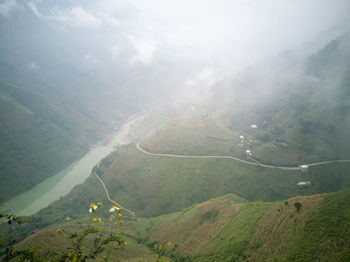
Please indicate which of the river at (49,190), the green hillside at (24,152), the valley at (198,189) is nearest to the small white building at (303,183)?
the valley at (198,189)

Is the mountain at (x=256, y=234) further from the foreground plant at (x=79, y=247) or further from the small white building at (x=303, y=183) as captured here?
the small white building at (x=303, y=183)

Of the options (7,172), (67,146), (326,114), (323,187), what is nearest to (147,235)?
(323,187)

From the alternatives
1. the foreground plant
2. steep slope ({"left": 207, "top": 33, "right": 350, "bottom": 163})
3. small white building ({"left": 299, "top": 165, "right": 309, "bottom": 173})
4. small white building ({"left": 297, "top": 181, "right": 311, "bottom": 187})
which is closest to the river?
steep slope ({"left": 207, "top": 33, "right": 350, "bottom": 163})

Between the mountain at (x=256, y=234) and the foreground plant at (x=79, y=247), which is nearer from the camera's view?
the foreground plant at (x=79, y=247)

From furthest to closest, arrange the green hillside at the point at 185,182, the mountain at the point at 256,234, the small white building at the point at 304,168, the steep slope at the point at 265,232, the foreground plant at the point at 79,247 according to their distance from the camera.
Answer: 1. the small white building at the point at 304,168
2. the green hillside at the point at 185,182
3. the mountain at the point at 256,234
4. the steep slope at the point at 265,232
5. the foreground plant at the point at 79,247

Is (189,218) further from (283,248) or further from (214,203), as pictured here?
(283,248)

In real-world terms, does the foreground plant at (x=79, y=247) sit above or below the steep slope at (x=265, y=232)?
above

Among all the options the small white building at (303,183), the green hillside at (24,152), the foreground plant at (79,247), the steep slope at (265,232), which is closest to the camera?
the foreground plant at (79,247)

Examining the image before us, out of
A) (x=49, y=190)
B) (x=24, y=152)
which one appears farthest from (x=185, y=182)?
(x=24, y=152)

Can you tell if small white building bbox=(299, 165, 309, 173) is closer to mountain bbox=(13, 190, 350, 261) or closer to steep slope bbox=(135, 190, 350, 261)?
mountain bbox=(13, 190, 350, 261)

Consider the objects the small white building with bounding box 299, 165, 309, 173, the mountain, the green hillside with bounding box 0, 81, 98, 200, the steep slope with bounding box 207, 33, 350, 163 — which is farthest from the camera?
the green hillside with bounding box 0, 81, 98, 200

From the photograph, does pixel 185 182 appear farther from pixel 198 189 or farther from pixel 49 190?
pixel 49 190
